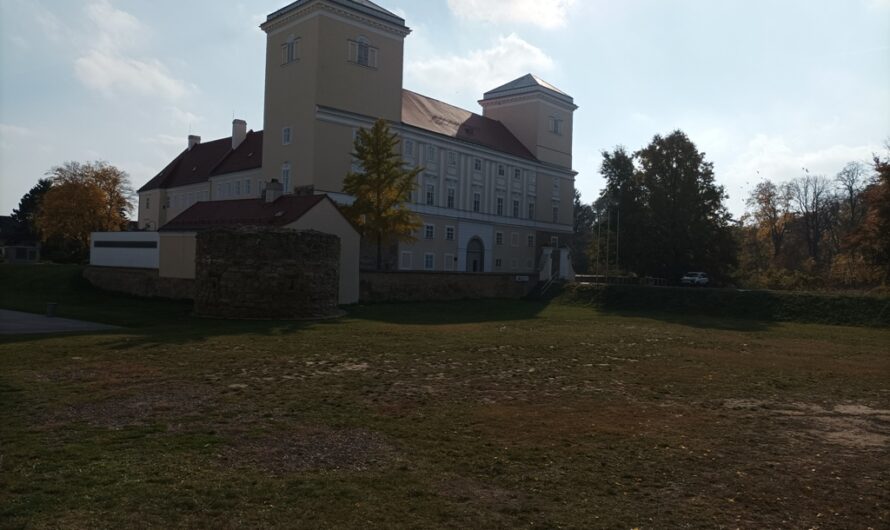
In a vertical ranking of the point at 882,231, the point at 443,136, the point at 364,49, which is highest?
the point at 364,49

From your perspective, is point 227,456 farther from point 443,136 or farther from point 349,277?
point 443,136

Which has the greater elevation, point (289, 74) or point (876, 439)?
point (289, 74)

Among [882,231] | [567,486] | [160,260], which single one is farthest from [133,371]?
[882,231]

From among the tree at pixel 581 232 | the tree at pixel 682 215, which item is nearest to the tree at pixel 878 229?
the tree at pixel 682 215

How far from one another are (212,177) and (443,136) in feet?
69.6

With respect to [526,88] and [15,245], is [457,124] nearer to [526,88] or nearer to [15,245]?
[526,88]

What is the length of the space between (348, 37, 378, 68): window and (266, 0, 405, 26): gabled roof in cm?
205

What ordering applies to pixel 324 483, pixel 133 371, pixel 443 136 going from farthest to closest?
1. pixel 443 136
2. pixel 133 371
3. pixel 324 483

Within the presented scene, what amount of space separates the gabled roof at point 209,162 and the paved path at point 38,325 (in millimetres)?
28813

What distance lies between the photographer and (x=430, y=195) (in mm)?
53906

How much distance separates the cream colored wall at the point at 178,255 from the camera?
35094 mm

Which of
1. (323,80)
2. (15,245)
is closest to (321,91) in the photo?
(323,80)

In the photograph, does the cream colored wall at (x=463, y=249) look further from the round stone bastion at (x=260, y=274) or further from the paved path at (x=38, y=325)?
the paved path at (x=38, y=325)

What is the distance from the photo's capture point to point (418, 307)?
120 feet
